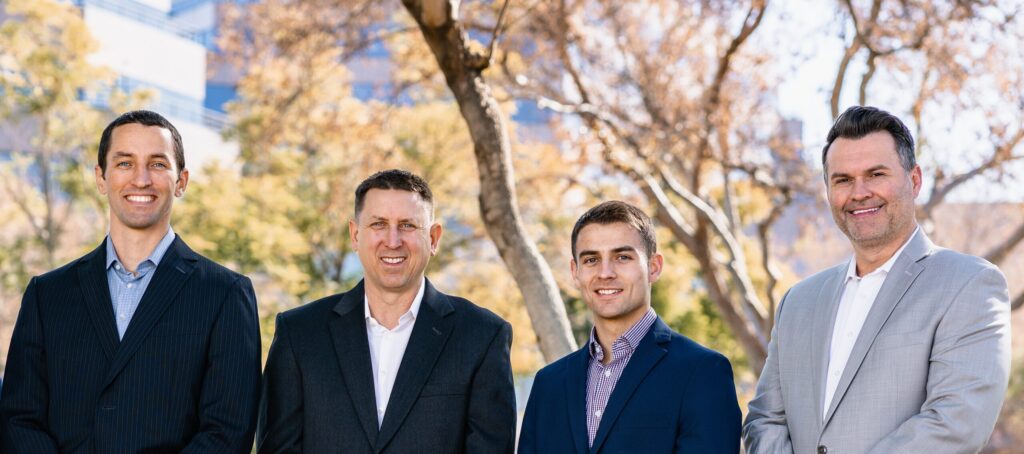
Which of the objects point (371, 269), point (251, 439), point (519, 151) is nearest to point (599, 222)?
point (371, 269)

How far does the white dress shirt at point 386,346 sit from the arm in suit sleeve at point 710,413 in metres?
0.97

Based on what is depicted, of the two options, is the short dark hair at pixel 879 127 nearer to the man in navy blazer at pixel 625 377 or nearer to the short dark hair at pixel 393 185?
the man in navy blazer at pixel 625 377

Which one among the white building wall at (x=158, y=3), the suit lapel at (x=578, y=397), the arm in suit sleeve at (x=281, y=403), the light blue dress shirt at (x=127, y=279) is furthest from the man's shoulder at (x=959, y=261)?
the white building wall at (x=158, y=3)

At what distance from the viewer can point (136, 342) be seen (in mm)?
3568

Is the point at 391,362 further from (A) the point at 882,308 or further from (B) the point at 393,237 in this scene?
(A) the point at 882,308

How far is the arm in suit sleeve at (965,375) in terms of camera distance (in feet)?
10.4

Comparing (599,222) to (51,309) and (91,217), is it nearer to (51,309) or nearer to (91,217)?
(51,309)

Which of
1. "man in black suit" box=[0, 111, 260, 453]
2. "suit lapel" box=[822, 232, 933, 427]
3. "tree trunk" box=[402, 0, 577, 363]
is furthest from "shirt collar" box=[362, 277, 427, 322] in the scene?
"tree trunk" box=[402, 0, 577, 363]

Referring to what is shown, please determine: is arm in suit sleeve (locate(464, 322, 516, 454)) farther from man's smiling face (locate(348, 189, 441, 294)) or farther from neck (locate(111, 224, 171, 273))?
neck (locate(111, 224, 171, 273))

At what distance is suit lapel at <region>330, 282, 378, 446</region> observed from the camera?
3.69m

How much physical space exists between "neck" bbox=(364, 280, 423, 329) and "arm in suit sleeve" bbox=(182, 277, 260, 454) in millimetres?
412

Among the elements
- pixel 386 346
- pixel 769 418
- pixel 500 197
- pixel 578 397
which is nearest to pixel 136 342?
pixel 386 346

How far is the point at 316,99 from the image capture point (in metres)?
17.6

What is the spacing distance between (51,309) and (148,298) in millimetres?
333
